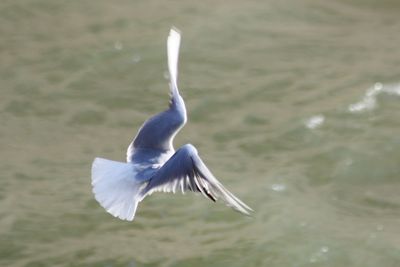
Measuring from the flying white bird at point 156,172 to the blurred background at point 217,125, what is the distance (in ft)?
3.62

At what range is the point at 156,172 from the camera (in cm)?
314

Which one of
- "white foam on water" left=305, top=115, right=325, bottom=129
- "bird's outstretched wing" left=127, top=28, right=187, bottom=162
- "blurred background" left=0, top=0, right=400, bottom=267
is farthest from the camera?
"white foam on water" left=305, top=115, right=325, bottom=129

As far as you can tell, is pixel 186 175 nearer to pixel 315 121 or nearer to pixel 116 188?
pixel 116 188

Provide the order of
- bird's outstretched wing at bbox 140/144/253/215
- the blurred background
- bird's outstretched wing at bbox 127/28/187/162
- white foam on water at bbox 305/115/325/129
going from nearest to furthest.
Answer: bird's outstretched wing at bbox 140/144/253/215 → bird's outstretched wing at bbox 127/28/187/162 → the blurred background → white foam on water at bbox 305/115/325/129

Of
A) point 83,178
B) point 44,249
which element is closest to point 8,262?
point 44,249

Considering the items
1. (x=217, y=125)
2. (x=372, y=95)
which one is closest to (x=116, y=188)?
(x=217, y=125)

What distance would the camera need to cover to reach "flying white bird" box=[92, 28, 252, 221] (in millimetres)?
3033

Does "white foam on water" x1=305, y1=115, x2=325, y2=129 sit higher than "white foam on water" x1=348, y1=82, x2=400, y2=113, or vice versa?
"white foam on water" x1=348, y1=82, x2=400, y2=113

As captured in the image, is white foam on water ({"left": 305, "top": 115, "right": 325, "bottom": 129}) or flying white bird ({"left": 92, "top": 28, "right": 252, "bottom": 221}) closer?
flying white bird ({"left": 92, "top": 28, "right": 252, "bottom": 221})

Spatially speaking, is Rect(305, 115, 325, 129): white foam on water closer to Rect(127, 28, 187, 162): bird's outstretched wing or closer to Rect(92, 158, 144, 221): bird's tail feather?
Rect(127, 28, 187, 162): bird's outstretched wing

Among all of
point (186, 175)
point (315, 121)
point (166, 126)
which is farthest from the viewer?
point (315, 121)

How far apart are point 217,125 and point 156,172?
7.64ft

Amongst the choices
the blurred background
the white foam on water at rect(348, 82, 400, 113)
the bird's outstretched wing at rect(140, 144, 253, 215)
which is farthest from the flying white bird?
the white foam on water at rect(348, 82, 400, 113)

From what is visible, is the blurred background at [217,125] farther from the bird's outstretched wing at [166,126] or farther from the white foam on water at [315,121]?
the bird's outstretched wing at [166,126]
